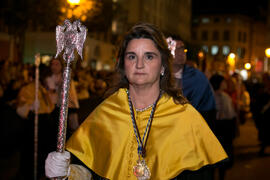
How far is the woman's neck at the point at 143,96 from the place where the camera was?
2.60 m

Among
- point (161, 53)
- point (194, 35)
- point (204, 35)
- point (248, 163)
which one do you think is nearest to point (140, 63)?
point (161, 53)

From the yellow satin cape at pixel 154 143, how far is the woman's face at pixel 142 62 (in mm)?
235

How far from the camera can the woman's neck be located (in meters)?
2.60

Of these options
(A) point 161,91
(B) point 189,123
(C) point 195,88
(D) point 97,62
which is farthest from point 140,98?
(D) point 97,62

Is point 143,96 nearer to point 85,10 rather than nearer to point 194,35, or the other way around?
point 85,10

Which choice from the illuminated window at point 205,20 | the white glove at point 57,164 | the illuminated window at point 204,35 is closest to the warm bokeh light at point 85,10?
the white glove at point 57,164

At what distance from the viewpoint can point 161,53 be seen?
2.61 m

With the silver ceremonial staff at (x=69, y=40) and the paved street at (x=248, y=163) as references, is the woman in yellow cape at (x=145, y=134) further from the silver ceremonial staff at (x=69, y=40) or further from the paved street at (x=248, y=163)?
the paved street at (x=248, y=163)

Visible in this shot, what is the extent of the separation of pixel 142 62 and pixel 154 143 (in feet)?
1.87

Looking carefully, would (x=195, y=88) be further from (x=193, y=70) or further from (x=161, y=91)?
(x=161, y=91)

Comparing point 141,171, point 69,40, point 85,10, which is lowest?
point 141,171

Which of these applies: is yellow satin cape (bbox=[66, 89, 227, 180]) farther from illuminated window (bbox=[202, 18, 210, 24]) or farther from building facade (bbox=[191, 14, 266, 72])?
illuminated window (bbox=[202, 18, 210, 24])

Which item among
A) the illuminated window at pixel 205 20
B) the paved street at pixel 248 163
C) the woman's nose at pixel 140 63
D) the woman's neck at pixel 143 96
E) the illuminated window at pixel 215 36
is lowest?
the paved street at pixel 248 163

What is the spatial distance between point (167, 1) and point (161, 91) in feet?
172
